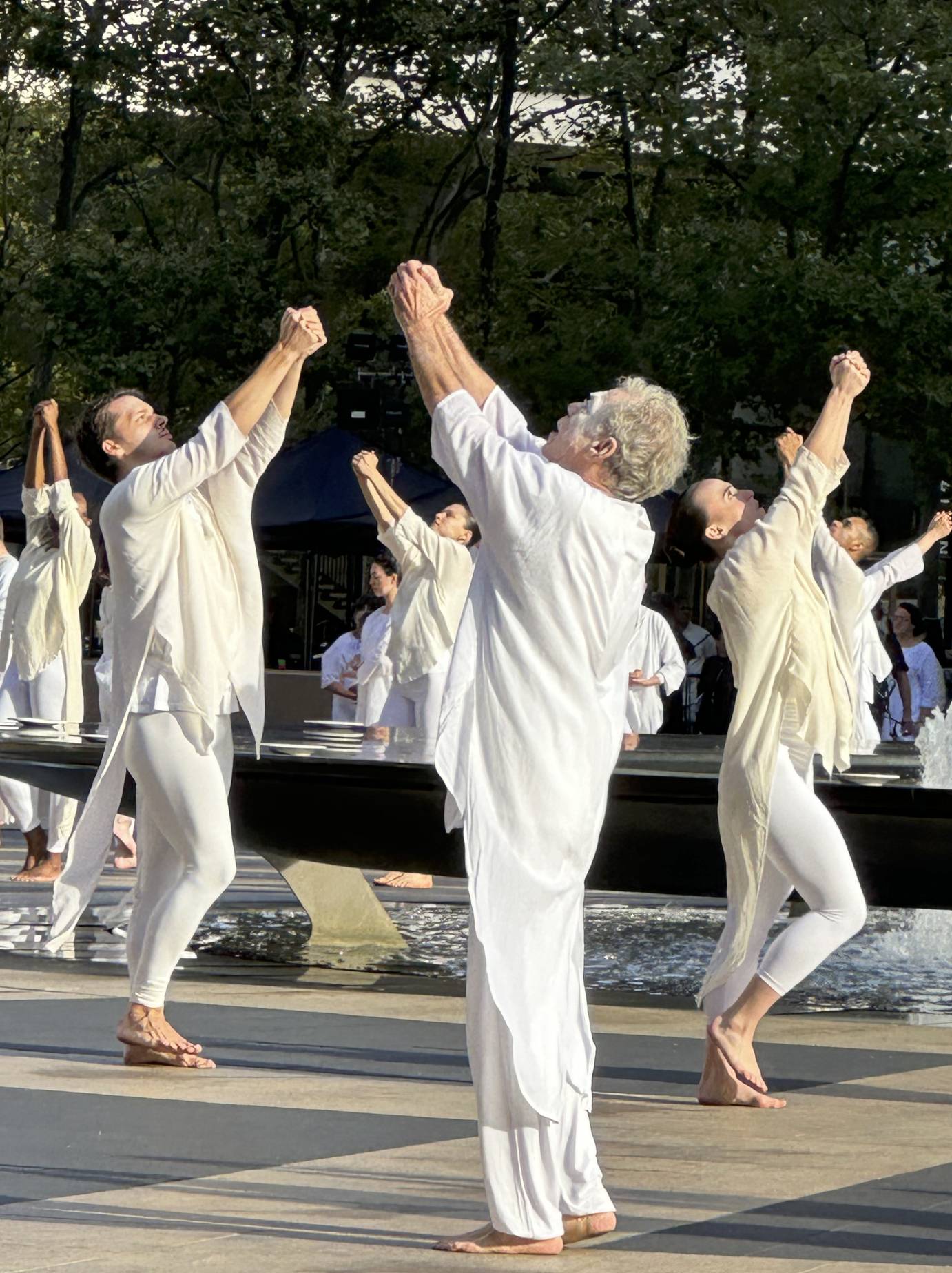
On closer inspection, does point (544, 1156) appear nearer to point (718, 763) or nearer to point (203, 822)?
point (203, 822)

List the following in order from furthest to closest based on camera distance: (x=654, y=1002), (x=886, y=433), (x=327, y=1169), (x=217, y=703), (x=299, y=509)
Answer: (x=886, y=433) → (x=299, y=509) → (x=654, y=1002) → (x=217, y=703) → (x=327, y=1169)

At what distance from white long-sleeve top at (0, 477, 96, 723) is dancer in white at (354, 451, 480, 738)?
6.31ft

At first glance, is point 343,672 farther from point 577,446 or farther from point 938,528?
point 577,446

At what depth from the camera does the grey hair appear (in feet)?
16.2

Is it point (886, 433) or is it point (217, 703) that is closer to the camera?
point (217, 703)

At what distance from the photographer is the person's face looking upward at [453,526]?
13281 millimetres

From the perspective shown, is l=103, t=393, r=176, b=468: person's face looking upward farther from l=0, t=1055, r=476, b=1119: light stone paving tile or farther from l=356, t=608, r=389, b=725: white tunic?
l=356, t=608, r=389, b=725: white tunic

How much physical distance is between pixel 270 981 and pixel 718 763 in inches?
89.4

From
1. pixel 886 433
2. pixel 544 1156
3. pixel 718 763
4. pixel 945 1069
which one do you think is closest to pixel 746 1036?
pixel 945 1069

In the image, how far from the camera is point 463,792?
4.77m

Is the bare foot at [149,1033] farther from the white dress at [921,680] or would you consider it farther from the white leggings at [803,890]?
the white dress at [921,680]

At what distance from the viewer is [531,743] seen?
478 centimetres

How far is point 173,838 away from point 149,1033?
0.59 m

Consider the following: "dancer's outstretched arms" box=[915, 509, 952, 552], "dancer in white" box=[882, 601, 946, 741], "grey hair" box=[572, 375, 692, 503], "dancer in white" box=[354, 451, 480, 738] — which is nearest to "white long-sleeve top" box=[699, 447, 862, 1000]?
"grey hair" box=[572, 375, 692, 503]
